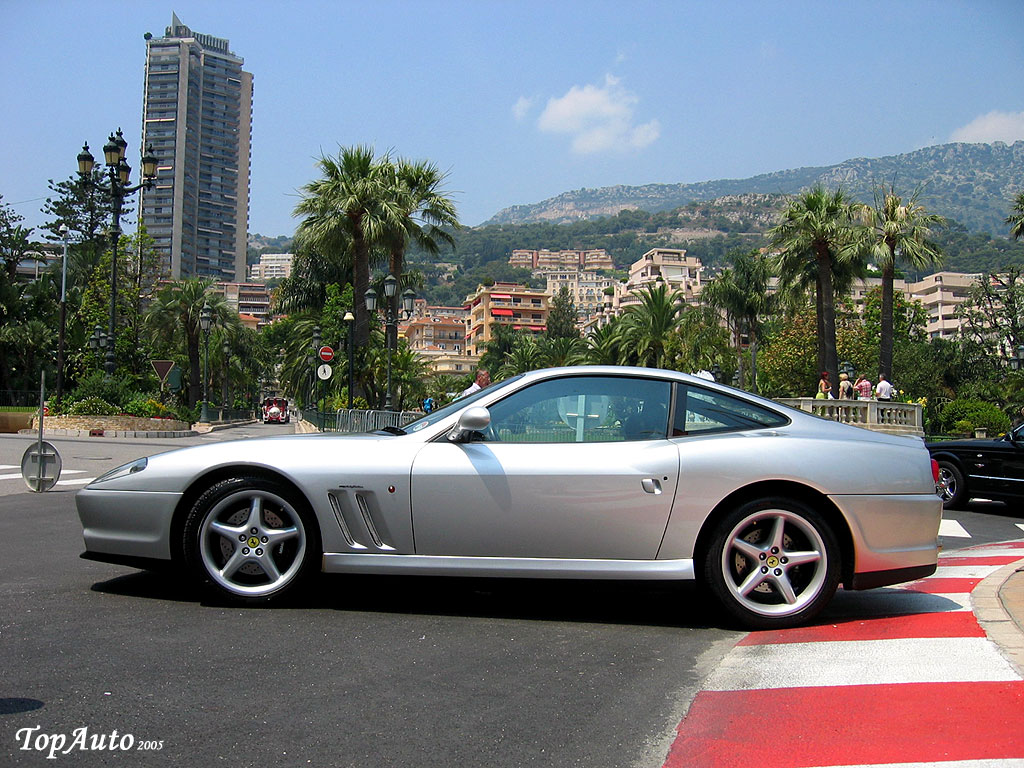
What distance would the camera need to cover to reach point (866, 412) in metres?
26.0

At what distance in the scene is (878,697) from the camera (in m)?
3.33

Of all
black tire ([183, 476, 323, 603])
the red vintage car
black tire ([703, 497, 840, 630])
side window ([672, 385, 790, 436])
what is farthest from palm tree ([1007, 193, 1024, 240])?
the red vintage car

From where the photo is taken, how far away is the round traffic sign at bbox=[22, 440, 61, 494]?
9969mm

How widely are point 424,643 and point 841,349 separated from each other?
2191 inches

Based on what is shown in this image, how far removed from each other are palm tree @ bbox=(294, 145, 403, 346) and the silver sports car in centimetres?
2419

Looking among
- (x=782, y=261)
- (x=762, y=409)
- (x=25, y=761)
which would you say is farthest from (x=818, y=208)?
(x=25, y=761)

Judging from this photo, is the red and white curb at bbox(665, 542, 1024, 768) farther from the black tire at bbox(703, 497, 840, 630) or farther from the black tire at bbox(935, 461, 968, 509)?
the black tire at bbox(935, 461, 968, 509)

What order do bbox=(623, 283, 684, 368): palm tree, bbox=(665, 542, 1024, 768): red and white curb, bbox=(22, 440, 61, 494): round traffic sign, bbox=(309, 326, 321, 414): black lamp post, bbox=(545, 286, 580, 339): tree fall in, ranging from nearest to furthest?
1. bbox=(665, 542, 1024, 768): red and white curb
2. bbox=(22, 440, 61, 494): round traffic sign
3. bbox=(309, 326, 321, 414): black lamp post
4. bbox=(623, 283, 684, 368): palm tree
5. bbox=(545, 286, 580, 339): tree

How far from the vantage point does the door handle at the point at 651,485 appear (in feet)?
14.6

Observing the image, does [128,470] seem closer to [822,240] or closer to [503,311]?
[822,240]

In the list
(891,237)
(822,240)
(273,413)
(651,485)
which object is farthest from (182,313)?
(651,485)

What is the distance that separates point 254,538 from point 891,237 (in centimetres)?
3251

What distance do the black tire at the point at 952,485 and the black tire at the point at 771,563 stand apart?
7.85m

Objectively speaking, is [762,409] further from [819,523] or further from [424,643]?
[424,643]
